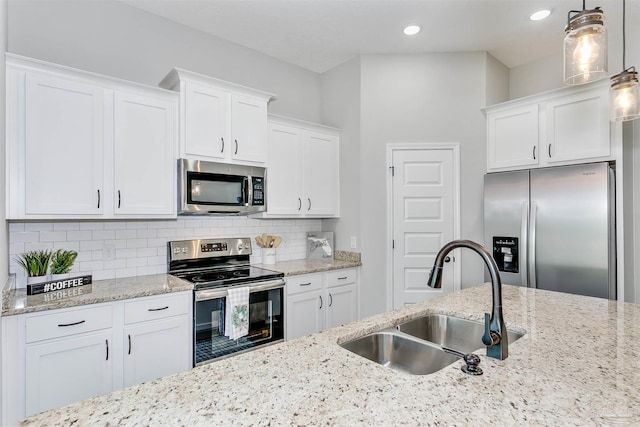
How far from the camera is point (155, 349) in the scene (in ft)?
7.38

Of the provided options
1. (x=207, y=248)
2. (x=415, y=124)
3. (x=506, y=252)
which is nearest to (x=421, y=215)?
(x=506, y=252)

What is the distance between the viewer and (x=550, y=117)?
2.94 meters

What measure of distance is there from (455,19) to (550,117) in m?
1.17

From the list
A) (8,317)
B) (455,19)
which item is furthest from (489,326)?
(455,19)

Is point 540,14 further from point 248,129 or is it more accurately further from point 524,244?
point 248,129

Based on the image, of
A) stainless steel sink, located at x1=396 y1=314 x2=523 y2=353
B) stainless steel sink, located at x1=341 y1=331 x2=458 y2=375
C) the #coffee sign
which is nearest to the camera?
stainless steel sink, located at x1=341 y1=331 x2=458 y2=375

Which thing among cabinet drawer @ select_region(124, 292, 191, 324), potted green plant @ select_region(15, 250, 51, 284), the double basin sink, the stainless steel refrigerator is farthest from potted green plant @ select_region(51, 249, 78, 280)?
the stainless steel refrigerator

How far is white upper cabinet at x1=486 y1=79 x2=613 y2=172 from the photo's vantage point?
2.67 meters

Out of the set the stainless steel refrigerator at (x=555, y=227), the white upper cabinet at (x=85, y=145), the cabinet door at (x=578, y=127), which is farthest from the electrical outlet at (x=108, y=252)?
the cabinet door at (x=578, y=127)

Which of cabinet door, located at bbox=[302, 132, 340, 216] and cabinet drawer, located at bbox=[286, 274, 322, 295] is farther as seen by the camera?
cabinet door, located at bbox=[302, 132, 340, 216]

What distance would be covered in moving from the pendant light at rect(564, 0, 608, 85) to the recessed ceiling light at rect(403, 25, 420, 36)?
67.5 inches

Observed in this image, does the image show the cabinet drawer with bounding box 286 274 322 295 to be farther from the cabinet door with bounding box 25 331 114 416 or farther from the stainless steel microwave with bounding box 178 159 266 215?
the cabinet door with bounding box 25 331 114 416

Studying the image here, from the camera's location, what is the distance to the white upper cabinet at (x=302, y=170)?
3320 millimetres

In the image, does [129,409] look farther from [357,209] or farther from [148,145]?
[357,209]
